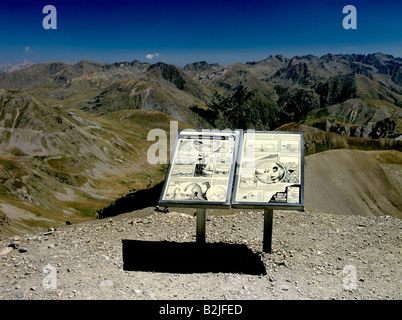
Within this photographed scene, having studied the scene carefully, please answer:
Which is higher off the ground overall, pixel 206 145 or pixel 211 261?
pixel 206 145

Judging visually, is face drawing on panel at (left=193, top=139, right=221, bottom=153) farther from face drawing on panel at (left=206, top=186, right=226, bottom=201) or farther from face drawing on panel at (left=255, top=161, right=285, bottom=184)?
face drawing on panel at (left=206, top=186, right=226, bottom=201)

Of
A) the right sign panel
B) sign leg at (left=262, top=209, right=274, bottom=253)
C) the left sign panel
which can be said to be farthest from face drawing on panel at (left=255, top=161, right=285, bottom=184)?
sign leg at (left=262, top=209, right=274, bottom=253)

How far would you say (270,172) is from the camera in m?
11.0

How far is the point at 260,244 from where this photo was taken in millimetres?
12469

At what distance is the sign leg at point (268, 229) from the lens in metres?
10.9

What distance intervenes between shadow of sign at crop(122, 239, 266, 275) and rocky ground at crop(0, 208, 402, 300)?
32 millimetres

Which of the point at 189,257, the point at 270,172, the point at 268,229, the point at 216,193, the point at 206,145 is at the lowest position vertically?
the point at 189,257

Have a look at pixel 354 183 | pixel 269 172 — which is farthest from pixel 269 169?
pixel 354 183

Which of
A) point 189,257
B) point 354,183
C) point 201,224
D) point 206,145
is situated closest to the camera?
point 201,224

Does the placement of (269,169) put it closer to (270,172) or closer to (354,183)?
(270,172)

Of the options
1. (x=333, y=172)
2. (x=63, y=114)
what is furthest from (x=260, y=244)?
(x=63, y=114)

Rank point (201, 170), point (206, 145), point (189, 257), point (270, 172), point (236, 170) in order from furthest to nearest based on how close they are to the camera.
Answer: point (206, 145), point (189, 257), point (201, 170), point (236, 170), point (270, 172)

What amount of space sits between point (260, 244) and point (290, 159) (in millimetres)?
3364

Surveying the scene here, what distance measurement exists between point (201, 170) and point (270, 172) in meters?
2.22
